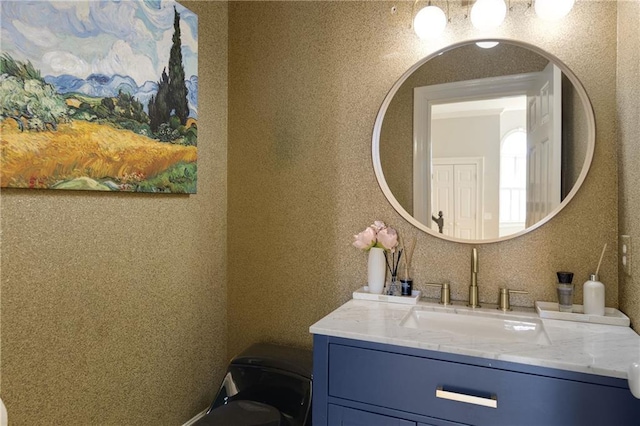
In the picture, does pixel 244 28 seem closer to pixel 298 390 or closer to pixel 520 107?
pixel 520 107

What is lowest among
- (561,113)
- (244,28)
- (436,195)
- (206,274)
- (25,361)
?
(25,361)

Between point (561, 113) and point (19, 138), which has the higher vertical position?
point (561, 113)

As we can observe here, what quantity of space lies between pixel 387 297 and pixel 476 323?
14.4 inches

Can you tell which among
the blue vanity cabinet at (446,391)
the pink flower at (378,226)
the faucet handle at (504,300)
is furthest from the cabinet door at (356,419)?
the pink flower at (378,226)

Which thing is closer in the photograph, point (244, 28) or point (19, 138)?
point (19, 138)

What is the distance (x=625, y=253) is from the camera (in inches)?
55.6

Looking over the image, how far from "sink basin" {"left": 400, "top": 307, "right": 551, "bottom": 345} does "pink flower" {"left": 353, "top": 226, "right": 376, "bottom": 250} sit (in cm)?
33

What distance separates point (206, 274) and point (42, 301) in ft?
2.63

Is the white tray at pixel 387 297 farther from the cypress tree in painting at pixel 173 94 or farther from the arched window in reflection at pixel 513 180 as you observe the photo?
the cypress tree in painting at pixel 173 94

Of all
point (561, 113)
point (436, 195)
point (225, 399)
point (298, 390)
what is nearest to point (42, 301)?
point (225, 399)

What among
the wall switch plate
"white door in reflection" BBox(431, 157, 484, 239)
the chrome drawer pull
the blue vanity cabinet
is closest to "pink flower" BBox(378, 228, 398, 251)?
"white door in reflection" BBox(431, 157, 484, 239)

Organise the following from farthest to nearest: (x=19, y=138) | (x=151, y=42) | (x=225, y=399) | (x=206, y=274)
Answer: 1. (x=206, y=274)
2. (x=225, y=399)
3. (x=151, y=42)
4. (x=19, y=138)

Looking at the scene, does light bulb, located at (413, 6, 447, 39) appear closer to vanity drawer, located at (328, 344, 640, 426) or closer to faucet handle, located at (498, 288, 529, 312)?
faucet handle, located at (498, 288, 529, 312)

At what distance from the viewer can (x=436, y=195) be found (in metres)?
1.72
